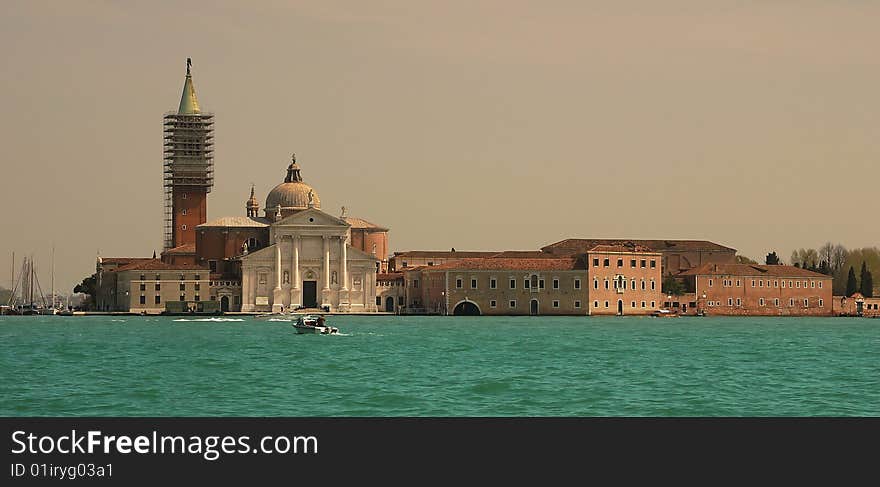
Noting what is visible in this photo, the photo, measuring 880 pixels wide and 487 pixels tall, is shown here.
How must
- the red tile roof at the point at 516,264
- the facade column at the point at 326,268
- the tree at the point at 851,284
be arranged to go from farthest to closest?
the tree at the point at 851,284 → the red tile roof at the point at 516,264 → the facade column at the point at 326,268

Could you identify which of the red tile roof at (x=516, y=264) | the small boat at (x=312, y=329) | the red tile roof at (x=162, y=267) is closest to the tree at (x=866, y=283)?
the red tile roof at (x=516, y=264)

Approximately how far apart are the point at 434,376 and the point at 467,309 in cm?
4955

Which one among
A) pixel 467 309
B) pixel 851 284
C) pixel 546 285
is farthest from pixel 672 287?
pixel 851 284

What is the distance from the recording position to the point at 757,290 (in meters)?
81.6

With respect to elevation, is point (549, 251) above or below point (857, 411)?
above

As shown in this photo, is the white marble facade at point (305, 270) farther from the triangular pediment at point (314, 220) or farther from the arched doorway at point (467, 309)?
the arched doorway at point (467, 309)

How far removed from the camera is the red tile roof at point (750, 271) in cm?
8150

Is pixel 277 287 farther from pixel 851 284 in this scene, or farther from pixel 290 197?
pixel 851 284

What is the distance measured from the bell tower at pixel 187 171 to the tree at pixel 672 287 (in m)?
25.0

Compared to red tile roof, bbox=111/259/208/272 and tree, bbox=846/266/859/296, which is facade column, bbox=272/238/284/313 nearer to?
red tile roof, bbox=111/259/208/272
